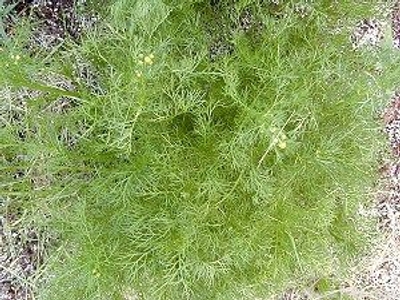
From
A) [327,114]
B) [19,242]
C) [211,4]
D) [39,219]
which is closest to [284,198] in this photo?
[327,114]

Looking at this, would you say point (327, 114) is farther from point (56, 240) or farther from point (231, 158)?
point (56, 240)

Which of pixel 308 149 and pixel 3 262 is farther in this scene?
pixel 3 262

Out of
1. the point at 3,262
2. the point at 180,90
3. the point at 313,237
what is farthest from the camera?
the point at 3,262

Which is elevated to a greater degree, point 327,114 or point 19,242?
point 327,114

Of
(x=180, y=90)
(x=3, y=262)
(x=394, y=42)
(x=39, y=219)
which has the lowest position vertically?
(x=3, y=262)

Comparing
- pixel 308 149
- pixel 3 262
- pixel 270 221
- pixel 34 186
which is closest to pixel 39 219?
pixel 34 186

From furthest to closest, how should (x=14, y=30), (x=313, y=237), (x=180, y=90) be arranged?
(x=14, y=30) < (x=313, y=237) < (x=180, y=90)

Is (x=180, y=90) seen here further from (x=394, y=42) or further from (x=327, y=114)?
(x=394, y=42)
